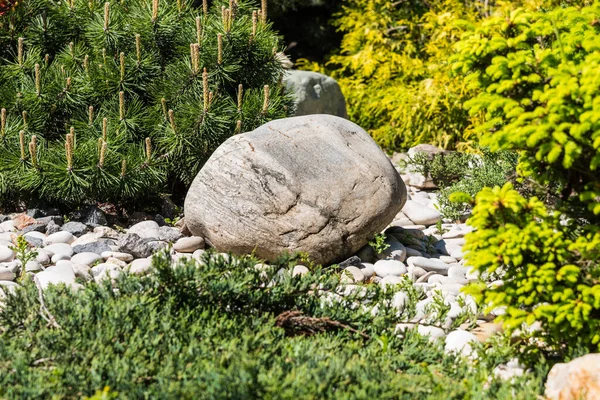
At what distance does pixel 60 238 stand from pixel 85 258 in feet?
1.68

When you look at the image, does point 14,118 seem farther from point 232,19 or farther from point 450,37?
point 450,37

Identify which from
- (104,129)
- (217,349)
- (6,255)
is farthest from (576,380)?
(104,129)

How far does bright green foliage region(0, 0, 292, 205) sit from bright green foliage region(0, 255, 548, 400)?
7.02ft

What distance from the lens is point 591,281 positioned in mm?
2945

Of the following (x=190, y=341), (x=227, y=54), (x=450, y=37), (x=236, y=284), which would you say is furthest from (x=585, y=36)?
(x=450, y=37)

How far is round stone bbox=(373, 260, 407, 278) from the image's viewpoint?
15.2 feet

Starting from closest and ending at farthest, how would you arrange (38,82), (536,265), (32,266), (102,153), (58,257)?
1. (536,265)
2. (32,266)
3. (58,257)
4. (102,153)
5. (38,82)

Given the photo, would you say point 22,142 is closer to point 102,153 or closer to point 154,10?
point 102,153

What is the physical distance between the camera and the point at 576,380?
9.14 feet

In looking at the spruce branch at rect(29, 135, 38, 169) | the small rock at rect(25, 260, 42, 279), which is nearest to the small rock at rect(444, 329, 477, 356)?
the small rock at rect(25, 260, 42, 279)

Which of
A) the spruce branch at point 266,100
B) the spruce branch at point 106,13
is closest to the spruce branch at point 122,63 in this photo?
the spruce branch at point 106,13

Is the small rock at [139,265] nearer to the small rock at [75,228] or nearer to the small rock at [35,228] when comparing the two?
the small rock at [75,228]

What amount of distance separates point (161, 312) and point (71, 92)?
321 centimetres

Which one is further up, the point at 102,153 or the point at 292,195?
the point at 292,195
